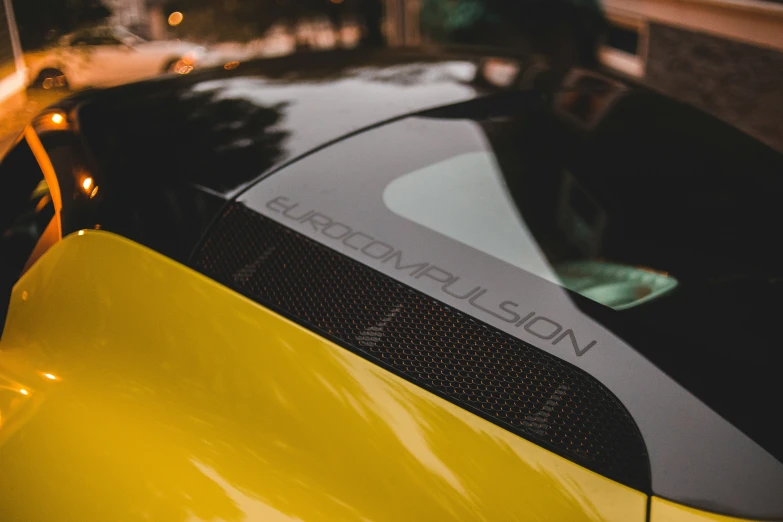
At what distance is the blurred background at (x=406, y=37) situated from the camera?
187 inches

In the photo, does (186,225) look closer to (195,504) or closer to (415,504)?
(195,504)

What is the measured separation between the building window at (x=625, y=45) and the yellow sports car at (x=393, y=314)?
23.1ft

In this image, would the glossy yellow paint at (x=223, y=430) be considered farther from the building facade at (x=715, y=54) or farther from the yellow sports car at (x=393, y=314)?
the building facade at (x=715, y=54)

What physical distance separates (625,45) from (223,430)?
30.0 ft

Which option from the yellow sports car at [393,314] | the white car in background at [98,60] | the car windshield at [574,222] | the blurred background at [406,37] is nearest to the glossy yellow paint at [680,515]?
the yellow sports car at [393,314]

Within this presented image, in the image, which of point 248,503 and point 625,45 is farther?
point 625,45

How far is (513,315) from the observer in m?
1.16

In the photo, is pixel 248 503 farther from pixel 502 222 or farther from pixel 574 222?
pixel 574 222

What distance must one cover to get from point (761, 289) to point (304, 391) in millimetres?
922

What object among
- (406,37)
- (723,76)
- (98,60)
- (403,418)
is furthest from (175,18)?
(403,418)

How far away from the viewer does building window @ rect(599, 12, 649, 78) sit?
8297 mm

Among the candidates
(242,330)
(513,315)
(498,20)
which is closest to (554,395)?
(513,315)

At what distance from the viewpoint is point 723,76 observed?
6.52 m

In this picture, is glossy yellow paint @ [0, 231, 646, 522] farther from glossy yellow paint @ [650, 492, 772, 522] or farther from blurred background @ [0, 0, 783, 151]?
blurred background @ [0, 0, 783, 151]
